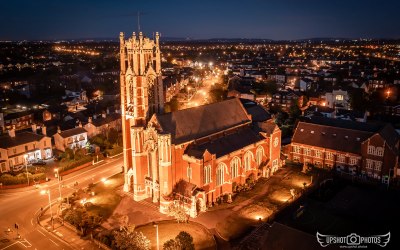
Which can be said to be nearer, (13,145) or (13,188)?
(13,188)

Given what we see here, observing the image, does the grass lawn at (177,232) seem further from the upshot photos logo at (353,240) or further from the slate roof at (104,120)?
the slate roof at (104,120)

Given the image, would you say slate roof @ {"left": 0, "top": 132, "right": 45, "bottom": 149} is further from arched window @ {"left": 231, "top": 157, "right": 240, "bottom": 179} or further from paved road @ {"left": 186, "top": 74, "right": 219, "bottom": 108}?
paved road @ {"left": 186, "top": 74, "right": 219, "bottom": 108}

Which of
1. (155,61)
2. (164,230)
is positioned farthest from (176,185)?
(155,61)

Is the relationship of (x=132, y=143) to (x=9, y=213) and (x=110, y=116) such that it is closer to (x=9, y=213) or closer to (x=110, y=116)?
(x=9, y=213)

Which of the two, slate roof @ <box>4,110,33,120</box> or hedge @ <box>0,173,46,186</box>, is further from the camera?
slate roof @ <box>4,110,33,120</box>

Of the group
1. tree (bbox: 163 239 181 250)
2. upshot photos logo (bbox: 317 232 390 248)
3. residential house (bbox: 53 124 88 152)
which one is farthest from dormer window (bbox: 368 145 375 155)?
residential house (bbox: 53 124 88 152)

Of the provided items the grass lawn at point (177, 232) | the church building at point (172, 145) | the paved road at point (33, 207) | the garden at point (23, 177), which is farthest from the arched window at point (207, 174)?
Result: the garden at point (23, 177)

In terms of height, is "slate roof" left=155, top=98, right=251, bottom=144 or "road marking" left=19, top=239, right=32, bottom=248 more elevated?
"slate roof" left=155, top=98, right=251, bottom=144

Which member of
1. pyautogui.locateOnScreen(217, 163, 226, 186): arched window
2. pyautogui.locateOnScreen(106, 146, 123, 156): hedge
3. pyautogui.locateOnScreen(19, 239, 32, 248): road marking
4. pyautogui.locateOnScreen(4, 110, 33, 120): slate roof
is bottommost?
pyautogui.locateOnScreen(19, 239, 32, 248): road marking
